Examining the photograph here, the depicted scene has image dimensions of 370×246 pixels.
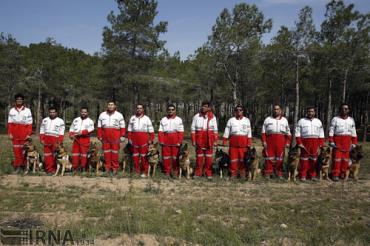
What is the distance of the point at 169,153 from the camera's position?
880cm

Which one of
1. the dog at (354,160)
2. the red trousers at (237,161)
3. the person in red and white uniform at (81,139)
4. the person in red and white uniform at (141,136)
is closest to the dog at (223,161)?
the red trousers at (237,161)

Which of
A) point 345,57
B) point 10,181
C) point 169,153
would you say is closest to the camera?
point 10,181

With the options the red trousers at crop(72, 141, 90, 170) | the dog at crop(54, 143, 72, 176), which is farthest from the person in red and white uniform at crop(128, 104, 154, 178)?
the dog at crop(54, 143, 72, 176)

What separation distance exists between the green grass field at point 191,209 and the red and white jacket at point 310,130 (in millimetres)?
1200

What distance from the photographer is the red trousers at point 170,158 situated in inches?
346

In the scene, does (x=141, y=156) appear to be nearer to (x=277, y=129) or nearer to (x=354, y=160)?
(x=277, y=129)

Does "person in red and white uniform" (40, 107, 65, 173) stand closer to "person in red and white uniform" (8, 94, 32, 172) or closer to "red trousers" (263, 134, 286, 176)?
"person in red and white uniform" (8, 94, 32, 172)

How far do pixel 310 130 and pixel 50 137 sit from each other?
6.88 meters

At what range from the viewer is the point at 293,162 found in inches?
335

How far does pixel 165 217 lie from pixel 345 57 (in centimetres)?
2075

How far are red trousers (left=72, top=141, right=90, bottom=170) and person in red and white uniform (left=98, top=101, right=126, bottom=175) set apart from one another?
0.56 meters

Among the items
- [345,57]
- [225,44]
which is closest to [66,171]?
[225,44]

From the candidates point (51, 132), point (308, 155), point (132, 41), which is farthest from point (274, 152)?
point (132, 41)

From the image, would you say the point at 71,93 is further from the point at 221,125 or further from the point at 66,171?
the point at 66,171
